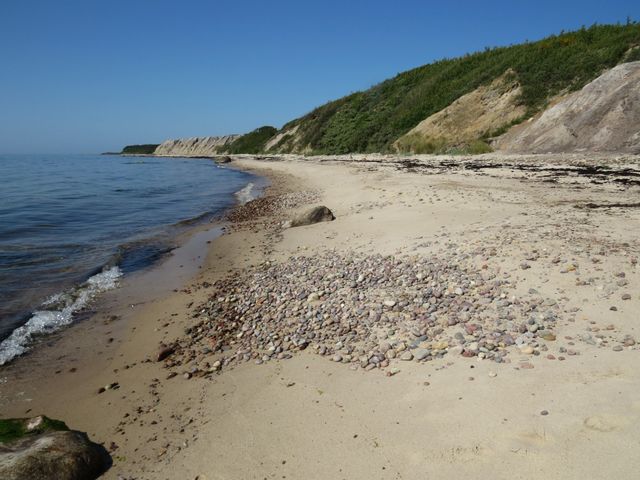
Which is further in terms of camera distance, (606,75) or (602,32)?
(602,32)

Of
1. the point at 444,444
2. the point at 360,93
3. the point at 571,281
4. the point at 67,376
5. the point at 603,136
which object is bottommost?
the point at 67,376

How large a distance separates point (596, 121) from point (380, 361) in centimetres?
2202

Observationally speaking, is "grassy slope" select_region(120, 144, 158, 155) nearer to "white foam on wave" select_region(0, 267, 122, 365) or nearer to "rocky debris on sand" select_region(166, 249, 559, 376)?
"white foam on wave" select_region(0, 267, 122, 365)

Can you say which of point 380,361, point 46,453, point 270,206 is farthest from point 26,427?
point 270,206

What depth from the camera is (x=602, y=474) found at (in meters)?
2.76

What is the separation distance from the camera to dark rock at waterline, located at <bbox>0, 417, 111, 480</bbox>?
130 inches

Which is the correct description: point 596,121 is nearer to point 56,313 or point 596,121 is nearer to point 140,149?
point 56,313

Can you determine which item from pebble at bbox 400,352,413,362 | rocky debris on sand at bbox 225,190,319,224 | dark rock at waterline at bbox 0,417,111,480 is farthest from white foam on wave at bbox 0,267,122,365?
rocky debris on sand at bbox 225,190,319,224

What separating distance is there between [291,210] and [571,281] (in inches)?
481

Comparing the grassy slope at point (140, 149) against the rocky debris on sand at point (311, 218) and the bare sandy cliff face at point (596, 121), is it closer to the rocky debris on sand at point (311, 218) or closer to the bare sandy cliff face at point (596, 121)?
the bare sandy cliff face at point (596, 121)

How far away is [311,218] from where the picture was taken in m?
12.9

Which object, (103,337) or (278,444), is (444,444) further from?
(103,337)

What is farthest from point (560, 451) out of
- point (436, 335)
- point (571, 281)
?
point (571, 281)

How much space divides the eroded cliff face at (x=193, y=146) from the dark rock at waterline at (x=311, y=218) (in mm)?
102919
